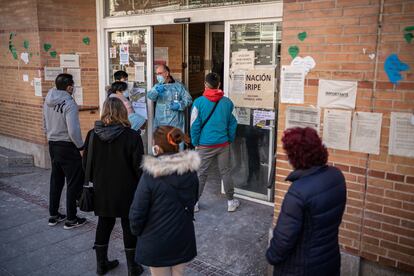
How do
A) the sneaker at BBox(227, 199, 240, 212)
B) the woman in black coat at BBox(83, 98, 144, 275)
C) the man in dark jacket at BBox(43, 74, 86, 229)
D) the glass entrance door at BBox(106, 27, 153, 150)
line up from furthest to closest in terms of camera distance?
the glass entrance door at BBox(106, 27, 153, 150) → the sneaker at BBox(227, 199, 240, 212) → the man in dark jacket at BBox(43, 74, 86, 229) → the woman in black coat at BBox(83, 98, 144, 275)

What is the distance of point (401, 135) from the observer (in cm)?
331

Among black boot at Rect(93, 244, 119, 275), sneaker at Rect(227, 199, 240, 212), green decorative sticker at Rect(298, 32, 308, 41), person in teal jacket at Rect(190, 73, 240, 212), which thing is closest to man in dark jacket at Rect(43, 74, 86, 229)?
black boot at Rect(93, 244, 119, 275)

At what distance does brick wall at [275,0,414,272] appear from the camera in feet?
10.7

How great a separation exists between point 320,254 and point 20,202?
515 cm

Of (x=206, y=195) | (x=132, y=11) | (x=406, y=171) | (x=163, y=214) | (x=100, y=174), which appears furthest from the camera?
(x=132, y=11)

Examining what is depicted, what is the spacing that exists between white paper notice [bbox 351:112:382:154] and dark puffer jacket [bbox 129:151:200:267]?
144cm

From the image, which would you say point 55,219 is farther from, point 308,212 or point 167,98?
point 308,212

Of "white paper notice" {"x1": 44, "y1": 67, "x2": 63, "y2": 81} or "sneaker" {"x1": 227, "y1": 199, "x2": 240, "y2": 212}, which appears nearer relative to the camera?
"sneaker" {"x1": 227, "y1": 199, "x2": 240, "y2": 212}

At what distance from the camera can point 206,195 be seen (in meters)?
6.42

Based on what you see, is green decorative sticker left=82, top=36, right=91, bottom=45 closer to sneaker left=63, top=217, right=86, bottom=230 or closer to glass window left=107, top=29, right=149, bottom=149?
glass window left=107, top=29, right=149, bottom=149

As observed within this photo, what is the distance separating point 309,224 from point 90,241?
328cm

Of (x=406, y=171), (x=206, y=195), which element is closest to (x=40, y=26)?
(x=206, y=195)

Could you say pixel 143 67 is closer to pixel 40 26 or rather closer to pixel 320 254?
pixel 40 26

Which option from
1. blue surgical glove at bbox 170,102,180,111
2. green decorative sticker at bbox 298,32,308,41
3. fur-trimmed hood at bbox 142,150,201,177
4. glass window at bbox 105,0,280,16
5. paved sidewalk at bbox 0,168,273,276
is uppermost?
glass window at bbox 105,0,280,16
